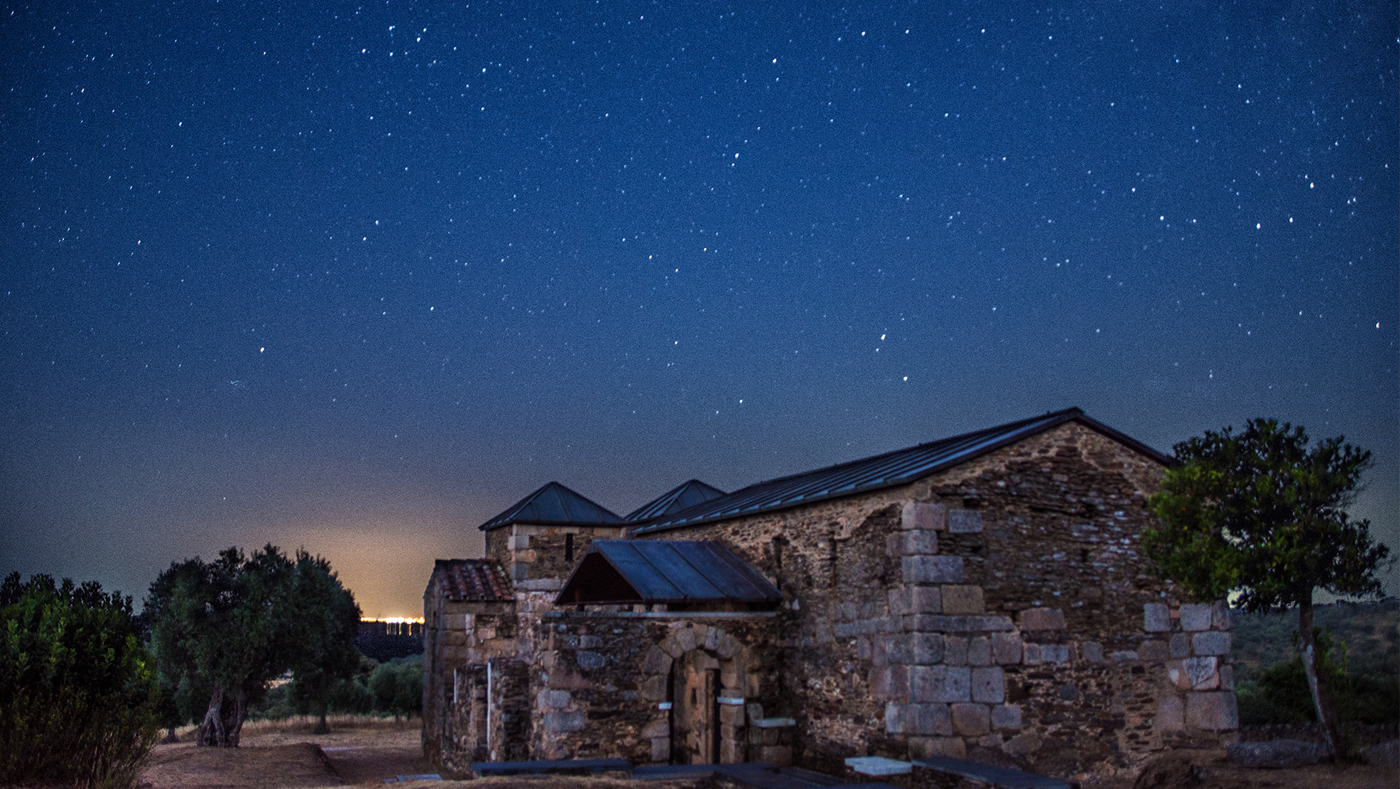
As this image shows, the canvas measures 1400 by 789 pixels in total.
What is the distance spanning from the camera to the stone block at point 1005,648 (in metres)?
12.5

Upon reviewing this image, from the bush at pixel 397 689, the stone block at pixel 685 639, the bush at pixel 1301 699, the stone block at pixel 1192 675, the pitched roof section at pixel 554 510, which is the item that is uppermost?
the pitched roof section at pixel 554 510

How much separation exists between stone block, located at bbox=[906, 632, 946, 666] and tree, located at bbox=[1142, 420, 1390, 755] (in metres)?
2.89

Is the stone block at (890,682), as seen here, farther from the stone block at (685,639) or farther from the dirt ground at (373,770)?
the stone block at (685,639)

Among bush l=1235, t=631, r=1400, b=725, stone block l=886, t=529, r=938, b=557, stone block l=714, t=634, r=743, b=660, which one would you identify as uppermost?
stone block l=886, t=529, r=938, b=557

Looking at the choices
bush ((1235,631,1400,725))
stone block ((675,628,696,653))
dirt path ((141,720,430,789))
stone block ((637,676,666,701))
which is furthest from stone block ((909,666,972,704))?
bush ((1235,631,1400,725))

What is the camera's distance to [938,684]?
1221 cm

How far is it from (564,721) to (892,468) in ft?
20.0

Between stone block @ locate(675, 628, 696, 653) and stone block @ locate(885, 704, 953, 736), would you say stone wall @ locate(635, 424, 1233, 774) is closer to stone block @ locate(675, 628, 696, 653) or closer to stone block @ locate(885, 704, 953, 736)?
stone block @ locate(885, 704, 953, 736)

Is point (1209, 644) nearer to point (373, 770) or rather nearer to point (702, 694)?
point (702, 694)

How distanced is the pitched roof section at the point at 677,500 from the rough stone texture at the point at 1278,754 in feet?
49.2

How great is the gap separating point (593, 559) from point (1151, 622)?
9.18 meters

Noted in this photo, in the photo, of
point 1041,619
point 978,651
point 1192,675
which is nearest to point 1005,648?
point 978,651

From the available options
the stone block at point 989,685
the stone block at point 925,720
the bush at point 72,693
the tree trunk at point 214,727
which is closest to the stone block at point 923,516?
the stone block at point 989,685

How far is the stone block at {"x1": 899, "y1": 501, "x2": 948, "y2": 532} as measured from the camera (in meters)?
12.6
